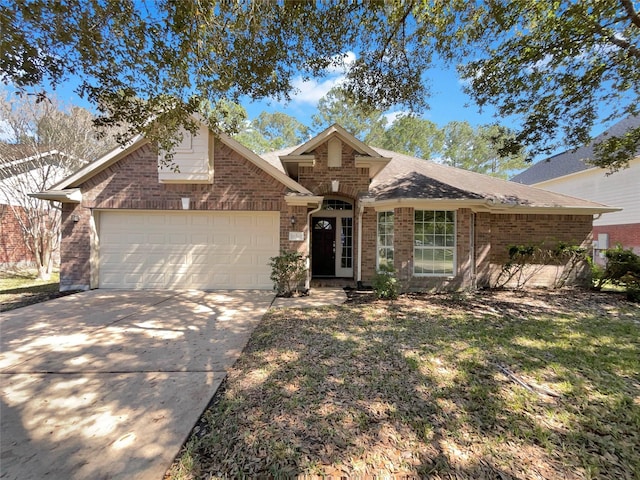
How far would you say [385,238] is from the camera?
9.45 meters

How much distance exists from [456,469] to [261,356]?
2776mm

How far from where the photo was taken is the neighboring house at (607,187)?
52.2ft

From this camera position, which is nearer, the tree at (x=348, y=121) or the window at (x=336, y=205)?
the window at (x=336, y=205)

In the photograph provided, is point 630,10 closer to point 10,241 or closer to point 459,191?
point 459,191

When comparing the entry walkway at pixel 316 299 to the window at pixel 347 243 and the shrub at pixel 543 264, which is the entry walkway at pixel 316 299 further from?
the shrub at pixel 543 264

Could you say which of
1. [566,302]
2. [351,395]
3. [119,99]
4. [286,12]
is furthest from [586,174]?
[119,99]

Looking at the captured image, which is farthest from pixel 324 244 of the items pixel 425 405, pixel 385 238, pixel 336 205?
pixel 425 405

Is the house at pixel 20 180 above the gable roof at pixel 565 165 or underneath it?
underneath

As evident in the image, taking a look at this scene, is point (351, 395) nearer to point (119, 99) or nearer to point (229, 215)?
point (119, 99)

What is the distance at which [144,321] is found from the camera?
19.1ft

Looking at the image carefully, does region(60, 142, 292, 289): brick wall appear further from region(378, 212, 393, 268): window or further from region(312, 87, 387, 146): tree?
region(312, 87, 387, 146): tree

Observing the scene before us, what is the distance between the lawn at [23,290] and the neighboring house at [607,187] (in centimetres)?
2031

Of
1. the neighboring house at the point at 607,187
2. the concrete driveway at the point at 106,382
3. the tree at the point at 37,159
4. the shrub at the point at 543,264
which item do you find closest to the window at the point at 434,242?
the shrub at the point at 543,264

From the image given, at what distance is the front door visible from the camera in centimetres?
1077
